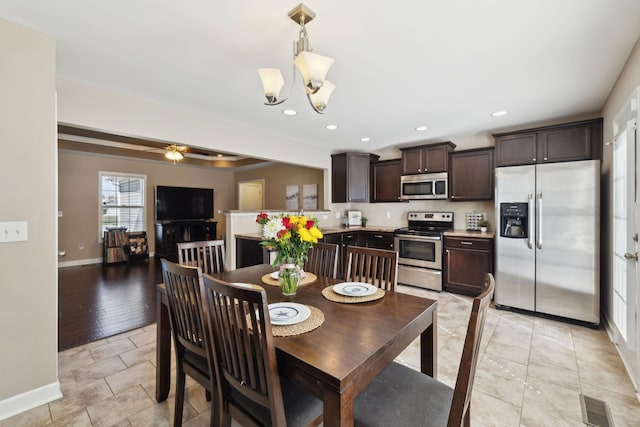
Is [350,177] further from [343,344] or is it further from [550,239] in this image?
[343,344]

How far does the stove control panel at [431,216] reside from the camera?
15.3 ft

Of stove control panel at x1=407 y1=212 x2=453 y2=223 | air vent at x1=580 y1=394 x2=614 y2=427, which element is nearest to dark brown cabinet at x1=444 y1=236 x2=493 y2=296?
stove control panel at x1=407 y1=212 x2=453 y2=223

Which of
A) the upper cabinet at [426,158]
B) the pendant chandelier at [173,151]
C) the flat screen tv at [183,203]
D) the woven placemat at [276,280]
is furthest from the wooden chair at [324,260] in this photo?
the flat screen tv at [183,203]

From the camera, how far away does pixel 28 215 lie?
182 cm

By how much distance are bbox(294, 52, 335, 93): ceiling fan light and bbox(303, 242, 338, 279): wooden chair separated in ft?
4.12

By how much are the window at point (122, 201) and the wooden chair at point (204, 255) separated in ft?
18.6

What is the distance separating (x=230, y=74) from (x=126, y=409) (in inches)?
99.4

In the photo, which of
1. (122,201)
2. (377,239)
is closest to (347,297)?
(377,239)

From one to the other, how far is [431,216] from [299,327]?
4.08 m

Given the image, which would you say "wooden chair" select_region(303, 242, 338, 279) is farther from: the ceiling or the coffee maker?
the coffee maker

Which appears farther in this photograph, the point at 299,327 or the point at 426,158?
the point at 426,158

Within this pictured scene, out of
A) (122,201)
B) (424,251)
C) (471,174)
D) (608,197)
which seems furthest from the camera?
(122,201)

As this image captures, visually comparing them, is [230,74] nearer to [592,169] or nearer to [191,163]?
[592,169]

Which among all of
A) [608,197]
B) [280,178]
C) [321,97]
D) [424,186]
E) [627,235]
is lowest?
[627,235]
